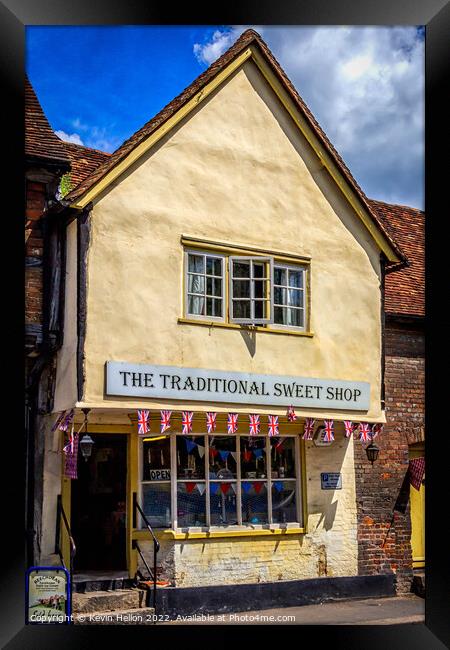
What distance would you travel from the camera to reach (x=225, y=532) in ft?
40.1

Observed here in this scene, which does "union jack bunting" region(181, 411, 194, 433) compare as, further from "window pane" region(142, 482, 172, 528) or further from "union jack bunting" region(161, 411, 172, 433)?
"window pane" region(142, 482, 172, 528)

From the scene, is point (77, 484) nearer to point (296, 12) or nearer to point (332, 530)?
point (332, 530)

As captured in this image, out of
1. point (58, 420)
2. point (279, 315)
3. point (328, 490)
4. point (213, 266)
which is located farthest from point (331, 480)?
point (58, 420)

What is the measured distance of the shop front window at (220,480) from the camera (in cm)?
1204

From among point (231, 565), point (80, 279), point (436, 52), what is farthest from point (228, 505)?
point (436, 52)

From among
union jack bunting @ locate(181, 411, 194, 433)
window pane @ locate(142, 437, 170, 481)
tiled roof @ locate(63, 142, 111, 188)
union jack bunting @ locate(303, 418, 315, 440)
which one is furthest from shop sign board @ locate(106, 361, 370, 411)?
tiled roof @ locate(63, 142, 111, 188)

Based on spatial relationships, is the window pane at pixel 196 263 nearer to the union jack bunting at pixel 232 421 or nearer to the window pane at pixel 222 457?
the union jack bunting at pixel 232 421

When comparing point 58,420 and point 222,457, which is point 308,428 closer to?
point 222,457

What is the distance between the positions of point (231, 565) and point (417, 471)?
3.24 m

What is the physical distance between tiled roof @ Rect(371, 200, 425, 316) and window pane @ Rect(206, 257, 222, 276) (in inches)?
118

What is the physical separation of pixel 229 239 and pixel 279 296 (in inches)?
40.4

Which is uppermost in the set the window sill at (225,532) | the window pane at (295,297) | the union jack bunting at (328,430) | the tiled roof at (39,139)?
the tiled roof at (39,139)

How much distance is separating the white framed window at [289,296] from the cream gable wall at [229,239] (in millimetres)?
175

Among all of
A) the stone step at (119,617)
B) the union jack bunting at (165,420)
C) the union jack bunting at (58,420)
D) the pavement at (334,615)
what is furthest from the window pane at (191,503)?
the union jack bunting at (58,420)
